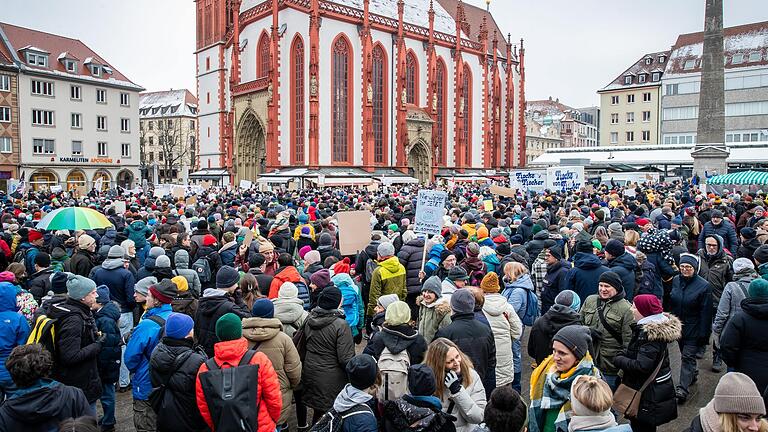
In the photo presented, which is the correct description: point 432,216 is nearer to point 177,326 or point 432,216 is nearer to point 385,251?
point 385,251

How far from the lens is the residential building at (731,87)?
56938 mm

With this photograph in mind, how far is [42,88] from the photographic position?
46.8 metres

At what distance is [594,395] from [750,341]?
9.00 ft

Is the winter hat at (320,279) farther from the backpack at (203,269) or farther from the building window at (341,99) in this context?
the building window at (341,99)

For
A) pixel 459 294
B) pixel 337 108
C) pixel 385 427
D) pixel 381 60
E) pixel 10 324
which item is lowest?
pixel 385 427

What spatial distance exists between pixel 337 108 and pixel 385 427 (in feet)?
137

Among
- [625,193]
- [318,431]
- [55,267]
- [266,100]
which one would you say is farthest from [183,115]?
[318,431]

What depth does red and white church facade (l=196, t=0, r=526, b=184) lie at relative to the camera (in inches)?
1705

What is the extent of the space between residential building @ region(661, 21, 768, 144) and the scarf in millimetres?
62001

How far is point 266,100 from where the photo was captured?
150 feet

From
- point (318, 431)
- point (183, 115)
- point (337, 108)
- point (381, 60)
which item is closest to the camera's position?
point (318, 431)

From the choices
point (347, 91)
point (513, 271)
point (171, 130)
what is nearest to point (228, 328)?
point (513, 271)

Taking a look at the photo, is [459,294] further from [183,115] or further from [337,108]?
[183,115]

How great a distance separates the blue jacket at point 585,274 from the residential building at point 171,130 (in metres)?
85.7
